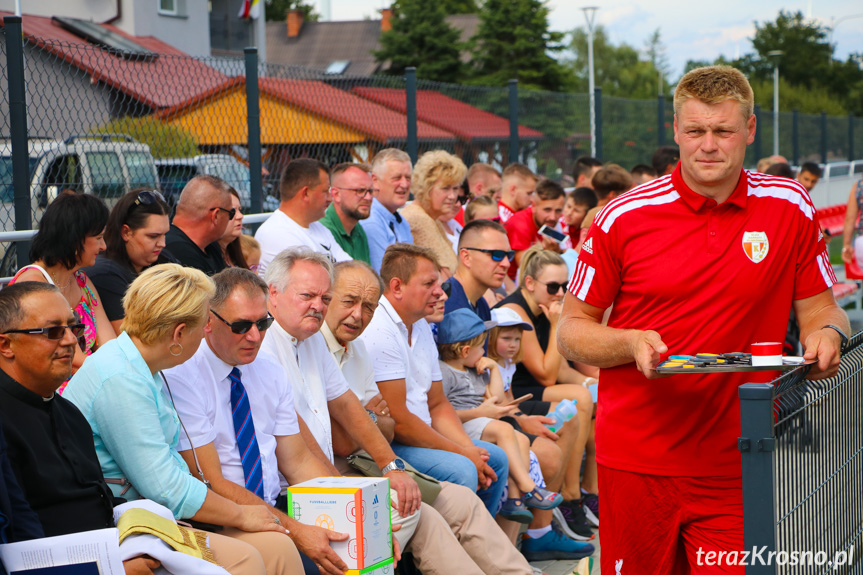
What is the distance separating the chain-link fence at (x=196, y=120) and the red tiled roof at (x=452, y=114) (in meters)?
0.01

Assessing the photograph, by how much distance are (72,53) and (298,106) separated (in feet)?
8.72

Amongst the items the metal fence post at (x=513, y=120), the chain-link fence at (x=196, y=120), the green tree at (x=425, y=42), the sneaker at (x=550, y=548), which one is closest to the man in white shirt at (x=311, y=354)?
the sneaker at (x=550, y=548)

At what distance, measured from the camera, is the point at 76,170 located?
6.05 metres

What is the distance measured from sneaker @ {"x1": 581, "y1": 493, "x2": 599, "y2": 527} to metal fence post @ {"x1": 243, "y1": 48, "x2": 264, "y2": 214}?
324cm

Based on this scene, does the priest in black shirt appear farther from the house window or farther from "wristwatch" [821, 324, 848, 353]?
the house window

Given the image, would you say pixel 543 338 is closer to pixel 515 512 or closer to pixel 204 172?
pixel 515 512

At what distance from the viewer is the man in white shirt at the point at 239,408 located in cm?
389

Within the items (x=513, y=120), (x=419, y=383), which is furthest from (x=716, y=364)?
(x=513, y=120)

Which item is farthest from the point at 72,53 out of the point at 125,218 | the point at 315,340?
the point at 315,340

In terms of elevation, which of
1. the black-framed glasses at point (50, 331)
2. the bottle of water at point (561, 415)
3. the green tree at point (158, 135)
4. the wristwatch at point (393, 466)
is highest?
the green tree at point (158, 135)

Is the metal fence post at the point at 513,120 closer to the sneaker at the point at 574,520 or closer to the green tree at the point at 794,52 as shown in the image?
the sneaker at the point at 574,520

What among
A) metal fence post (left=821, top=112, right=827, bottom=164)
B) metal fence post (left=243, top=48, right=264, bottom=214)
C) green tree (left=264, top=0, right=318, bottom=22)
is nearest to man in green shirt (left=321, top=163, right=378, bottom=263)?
metal fence post (left=243, top=48, right=264, bottom=214)

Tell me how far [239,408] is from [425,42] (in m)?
43.9

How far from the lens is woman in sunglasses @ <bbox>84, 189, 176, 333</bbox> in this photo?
16.0 ft
